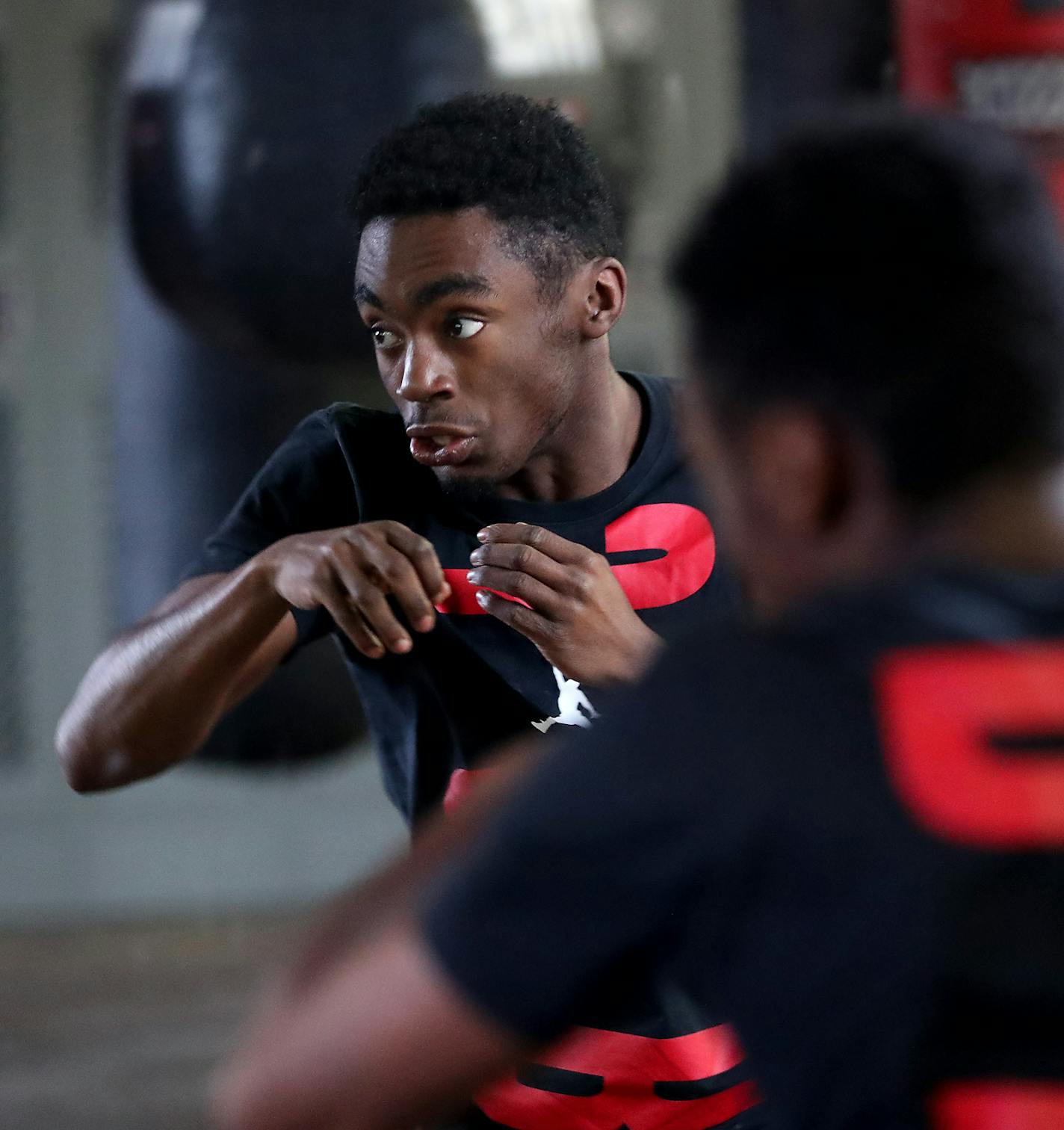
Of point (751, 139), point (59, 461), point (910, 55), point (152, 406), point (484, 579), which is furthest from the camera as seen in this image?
point (59, 461)

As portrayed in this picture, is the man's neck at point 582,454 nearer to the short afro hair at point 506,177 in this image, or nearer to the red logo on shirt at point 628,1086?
the short afro hair at point 506,177

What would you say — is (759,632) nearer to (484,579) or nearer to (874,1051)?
(874,1051)

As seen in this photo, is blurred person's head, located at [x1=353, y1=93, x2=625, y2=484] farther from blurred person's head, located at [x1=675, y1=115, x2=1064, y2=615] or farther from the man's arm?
blurred person's head, located at [x1=675, y1=115, x2=1064, y2=615]

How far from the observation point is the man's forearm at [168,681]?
930 millimetres

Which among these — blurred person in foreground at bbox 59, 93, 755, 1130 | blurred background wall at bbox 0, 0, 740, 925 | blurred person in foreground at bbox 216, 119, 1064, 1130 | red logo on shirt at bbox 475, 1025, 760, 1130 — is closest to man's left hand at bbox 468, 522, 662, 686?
blurred person in foreground at bbox 59, 93, 755, 1130

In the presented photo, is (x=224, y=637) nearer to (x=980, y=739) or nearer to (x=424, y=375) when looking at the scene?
(x=424, y=375)

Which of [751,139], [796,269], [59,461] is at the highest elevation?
[751,139]

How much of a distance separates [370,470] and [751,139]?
66 cm

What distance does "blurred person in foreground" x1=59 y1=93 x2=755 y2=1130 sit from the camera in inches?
33.8

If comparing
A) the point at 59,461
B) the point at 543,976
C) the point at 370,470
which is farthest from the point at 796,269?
the point at 59,461

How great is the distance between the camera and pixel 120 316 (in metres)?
1.97

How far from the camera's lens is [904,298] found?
1.53ft

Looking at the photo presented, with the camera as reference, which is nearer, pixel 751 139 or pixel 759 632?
pixel 759 632

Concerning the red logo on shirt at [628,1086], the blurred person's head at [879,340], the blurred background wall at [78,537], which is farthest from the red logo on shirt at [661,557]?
the blurred background wall at [78,537]
